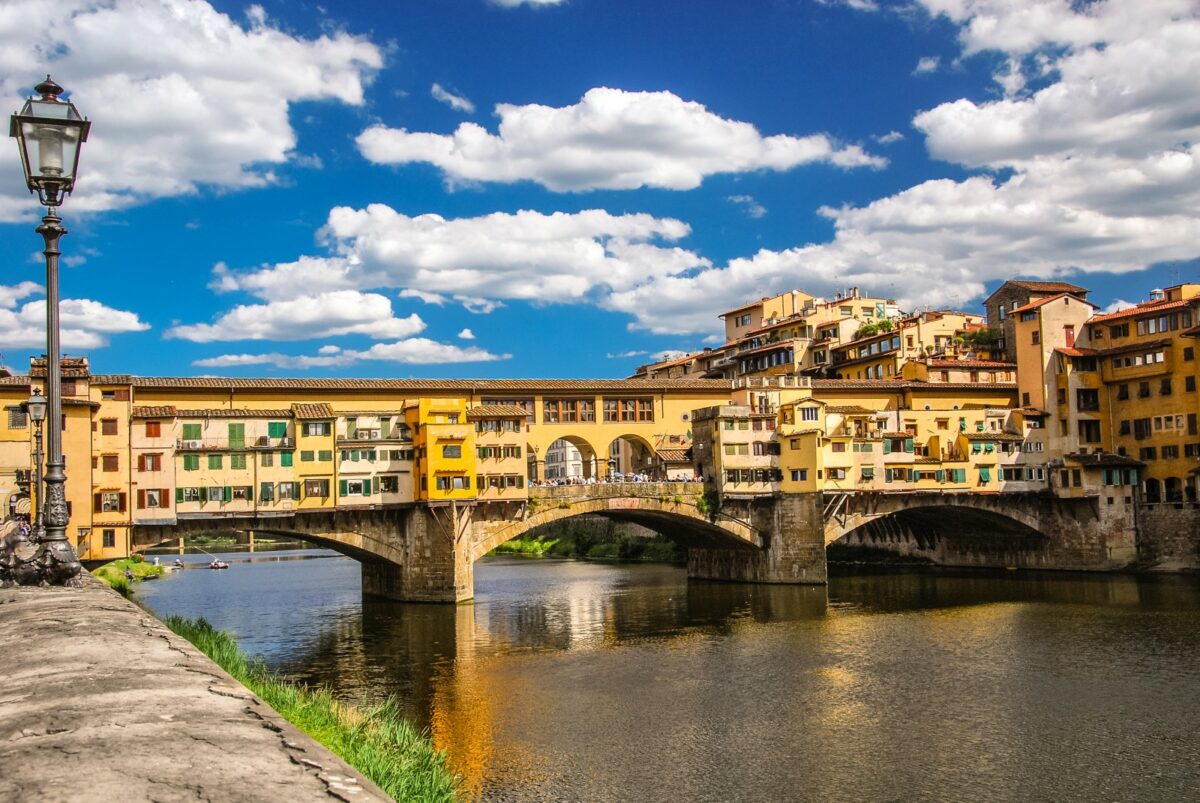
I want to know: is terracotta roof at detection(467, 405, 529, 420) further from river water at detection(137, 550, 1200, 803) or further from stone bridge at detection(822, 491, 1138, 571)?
stone bridge at detection(822, 491, 1138, 571)

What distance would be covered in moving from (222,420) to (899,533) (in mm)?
49798

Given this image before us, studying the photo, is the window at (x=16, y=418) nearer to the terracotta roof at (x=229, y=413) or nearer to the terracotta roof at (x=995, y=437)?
the terracotta roof at (x=229, y=413)

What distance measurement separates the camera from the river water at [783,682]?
2389cm

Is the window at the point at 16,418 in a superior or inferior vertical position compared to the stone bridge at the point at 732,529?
superior

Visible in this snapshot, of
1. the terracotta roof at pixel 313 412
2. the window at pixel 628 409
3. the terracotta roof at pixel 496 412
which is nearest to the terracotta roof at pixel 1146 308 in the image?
the window at pixel 628 409

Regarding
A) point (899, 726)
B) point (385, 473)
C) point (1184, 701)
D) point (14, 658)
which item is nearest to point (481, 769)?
point (899, 726)

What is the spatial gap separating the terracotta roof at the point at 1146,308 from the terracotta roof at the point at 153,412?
58524 millimetres

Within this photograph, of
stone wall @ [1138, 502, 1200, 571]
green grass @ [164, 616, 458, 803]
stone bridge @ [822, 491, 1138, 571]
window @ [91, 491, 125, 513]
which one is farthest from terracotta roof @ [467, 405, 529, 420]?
stone wall @ [1138, 502, 1200, 571]

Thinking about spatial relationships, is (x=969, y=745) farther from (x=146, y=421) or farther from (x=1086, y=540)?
(x=1086, y=540)

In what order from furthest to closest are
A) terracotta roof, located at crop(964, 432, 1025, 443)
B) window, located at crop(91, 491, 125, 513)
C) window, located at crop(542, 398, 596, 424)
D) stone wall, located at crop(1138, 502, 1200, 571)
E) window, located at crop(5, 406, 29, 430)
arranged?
terracotta roof, located at crop(964, 432, 1025, 443)
window, located at crop(542, 398, 596, 424)
stone wall, located at crop(1138, 502, 1200, 571)
window, located at crop(91, 491, 125, 513)
window, located at crop(5, 406, 29, 430)

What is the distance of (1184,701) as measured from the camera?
1195 inches

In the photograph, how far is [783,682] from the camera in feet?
113

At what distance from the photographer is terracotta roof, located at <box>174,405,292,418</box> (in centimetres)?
5259

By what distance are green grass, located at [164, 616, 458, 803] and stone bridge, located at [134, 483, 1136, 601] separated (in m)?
27.1
